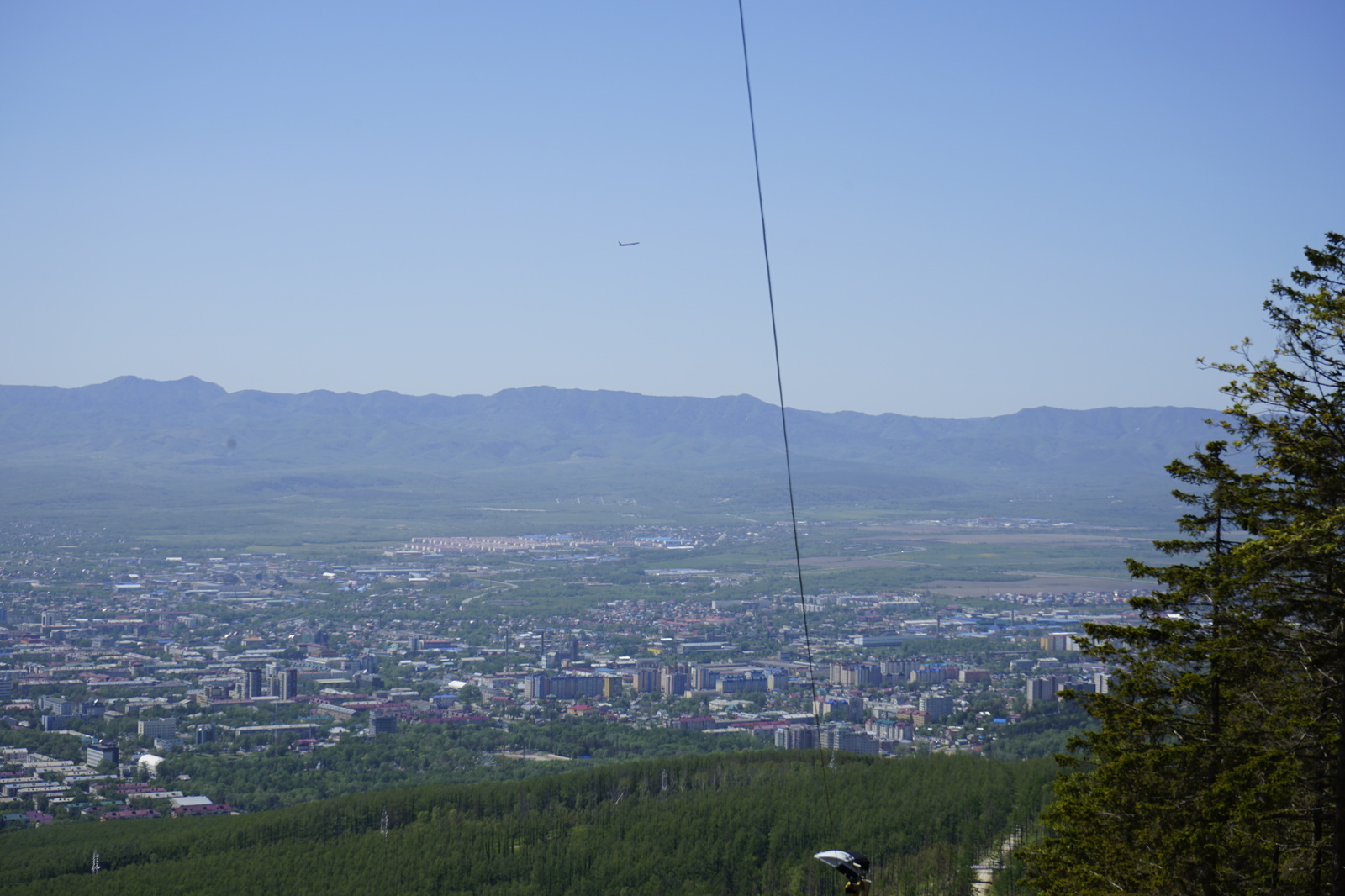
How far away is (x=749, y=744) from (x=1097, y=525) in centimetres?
8611

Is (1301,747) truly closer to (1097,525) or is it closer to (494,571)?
(494,571)

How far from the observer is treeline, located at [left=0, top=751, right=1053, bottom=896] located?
2194cm

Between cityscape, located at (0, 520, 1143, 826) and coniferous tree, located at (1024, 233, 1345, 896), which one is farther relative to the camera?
cityscape, located at (0, 520, 1143, 826)

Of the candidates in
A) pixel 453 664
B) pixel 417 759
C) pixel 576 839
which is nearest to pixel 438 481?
pixel 453 664

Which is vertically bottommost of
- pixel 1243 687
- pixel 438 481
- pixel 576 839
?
pixel 576 839

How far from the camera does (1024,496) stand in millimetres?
152750

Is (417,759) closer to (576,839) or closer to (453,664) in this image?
(576,839)

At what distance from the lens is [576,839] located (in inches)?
961

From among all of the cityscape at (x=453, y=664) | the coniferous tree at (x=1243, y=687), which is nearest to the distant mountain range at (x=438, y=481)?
the cityscape at (x=453, y=664)

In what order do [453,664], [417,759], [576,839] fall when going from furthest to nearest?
[453,664] < [417,759] < [576,839]

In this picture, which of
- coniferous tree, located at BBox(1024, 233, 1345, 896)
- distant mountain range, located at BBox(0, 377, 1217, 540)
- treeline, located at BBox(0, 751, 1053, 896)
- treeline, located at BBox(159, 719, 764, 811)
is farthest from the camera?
distant mountain range, located at BBox(0, 377, 1217, 540)

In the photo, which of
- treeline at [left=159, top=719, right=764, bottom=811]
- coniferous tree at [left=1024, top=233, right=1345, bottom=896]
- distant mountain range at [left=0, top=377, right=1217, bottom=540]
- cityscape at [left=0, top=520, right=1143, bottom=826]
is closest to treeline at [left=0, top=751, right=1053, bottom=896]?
cityscape at [left=0, top=520, right=1143, bottom=826]

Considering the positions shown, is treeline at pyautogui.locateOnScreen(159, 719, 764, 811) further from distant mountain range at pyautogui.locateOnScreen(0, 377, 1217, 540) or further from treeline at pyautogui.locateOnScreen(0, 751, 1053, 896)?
distant mountain range at pyautogui.locateOnScreen(0, 377, 1217, 540)

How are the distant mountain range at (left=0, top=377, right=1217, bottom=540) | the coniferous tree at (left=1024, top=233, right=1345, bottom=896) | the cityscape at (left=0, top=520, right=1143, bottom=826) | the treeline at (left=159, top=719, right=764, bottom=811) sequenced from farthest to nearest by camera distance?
the distant mountain range at (left=0, top=377, right=1217, bottom=540), the cityscape at (left=0, top=520, right=1143, bottom=826), the treeline at (left=159, top=719, right=764, bottom=811), the coniferous tree at (left=1024, top=233, right=1345, bottom=896)
